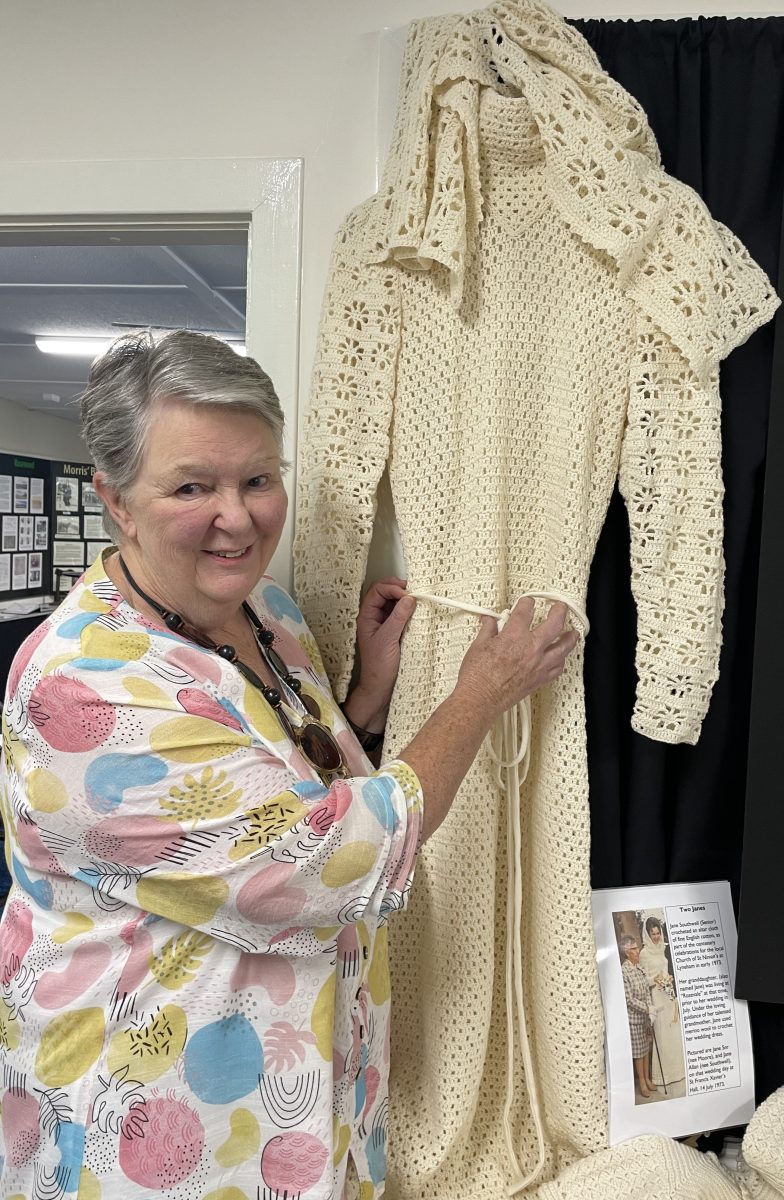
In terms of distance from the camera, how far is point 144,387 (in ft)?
3.04

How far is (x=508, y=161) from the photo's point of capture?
1153mm

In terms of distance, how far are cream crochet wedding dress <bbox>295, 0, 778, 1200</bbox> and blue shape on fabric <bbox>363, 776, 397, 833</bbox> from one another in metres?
0.29

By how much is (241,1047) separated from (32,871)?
0.28 meters

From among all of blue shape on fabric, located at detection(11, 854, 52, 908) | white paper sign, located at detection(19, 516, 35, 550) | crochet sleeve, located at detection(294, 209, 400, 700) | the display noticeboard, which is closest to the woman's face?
crochet sleeve, located at detection(294, 209, 400, 700)

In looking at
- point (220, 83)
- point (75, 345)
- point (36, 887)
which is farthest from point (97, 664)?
point (75, 345)

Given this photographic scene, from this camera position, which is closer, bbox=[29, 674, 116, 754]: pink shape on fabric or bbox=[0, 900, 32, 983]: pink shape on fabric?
bbox=[29, 674, 116, 754]: pink shape on fabric

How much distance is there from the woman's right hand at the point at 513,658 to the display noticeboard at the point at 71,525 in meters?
5.08

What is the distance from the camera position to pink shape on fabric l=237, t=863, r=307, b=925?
834 millimetres

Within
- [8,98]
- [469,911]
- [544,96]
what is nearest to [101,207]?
A: [8,98]

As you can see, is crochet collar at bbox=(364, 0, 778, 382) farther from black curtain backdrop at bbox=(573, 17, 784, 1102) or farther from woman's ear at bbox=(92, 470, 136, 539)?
woman's ear at bbox=(92, 470, 136, 539)

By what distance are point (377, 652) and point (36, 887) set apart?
51 centimetres

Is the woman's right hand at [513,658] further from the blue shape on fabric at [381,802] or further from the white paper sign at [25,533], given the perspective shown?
the white paper sign at [25,533]

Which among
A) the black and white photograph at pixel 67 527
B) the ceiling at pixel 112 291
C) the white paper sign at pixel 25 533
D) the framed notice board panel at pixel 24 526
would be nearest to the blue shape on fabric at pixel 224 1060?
the ceiling at pixel 112 291

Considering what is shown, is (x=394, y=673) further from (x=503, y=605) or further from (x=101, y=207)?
(x=101, y=207)
